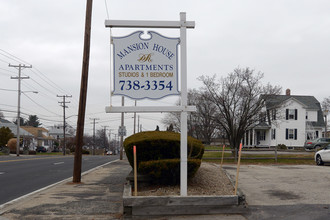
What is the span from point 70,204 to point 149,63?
375 cm

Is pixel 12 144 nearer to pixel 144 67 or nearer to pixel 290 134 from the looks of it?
pixel 290 134

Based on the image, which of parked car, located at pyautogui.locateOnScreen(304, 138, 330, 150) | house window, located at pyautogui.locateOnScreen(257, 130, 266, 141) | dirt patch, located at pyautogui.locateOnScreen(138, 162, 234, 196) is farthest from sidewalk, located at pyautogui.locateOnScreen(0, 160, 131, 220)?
house window, located at pyautogui.locateOnScreen(257, 130, 266, 141)

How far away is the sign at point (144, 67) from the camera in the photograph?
26.1 ft

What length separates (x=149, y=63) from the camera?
26.3ft

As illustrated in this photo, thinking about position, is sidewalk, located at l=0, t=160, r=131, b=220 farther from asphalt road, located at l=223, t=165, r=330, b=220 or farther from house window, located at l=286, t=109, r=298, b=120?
house window, located at l=286, t=109, r=298, b=120

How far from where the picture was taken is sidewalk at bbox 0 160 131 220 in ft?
23.9

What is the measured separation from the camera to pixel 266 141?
4969 centimetres

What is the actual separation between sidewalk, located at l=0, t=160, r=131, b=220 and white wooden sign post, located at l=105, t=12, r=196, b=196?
220 centimetres

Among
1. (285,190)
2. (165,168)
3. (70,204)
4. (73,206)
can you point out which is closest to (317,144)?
(285,190)

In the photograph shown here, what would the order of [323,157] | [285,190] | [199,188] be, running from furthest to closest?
[323,157], [285,190], [199,188]

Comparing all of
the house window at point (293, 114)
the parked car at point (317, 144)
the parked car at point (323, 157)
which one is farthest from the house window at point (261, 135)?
the parked car at point (323, 157)

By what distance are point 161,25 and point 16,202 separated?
559 cm

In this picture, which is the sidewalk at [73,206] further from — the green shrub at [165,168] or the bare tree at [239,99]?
the bare tree at [239,99]

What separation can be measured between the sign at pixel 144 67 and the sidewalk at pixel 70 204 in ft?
8.54
